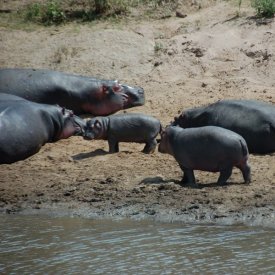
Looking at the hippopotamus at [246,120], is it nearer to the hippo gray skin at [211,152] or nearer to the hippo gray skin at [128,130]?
the hippo gray skin at [128,130]

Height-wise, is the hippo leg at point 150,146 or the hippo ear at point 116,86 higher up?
the hippo ear at point 116,86

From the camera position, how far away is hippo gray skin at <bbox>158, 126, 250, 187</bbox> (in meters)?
8.73

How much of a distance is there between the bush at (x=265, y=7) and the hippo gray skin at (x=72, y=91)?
2262 millimetres


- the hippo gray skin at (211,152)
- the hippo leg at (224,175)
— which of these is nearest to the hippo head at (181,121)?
the hippo gray skin at (211,152)

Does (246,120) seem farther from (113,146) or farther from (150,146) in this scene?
(113,146)

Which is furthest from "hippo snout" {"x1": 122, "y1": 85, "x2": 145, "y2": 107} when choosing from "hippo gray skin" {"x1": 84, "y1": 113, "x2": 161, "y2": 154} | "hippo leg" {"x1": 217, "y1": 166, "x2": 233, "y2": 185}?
"hippo leg" {"x1": 217, "y1": 166, "x2": 233, "y2": 185}

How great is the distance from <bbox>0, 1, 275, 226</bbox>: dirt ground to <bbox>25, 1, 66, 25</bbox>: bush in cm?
26

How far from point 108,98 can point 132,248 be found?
205 inches

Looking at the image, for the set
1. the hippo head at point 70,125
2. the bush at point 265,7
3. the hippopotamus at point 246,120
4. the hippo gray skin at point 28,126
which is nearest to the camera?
the hippopotamus at point 246,120

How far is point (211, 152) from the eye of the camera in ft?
28.9

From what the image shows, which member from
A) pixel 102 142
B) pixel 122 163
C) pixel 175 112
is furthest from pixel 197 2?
pixel 122 163

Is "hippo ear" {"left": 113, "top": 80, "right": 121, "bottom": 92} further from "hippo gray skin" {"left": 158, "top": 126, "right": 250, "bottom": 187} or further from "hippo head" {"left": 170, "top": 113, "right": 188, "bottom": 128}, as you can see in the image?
"hippo gray skin" {"left": 158, "top": 126, "right": 250, "bottom": 187}

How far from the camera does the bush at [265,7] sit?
13.2m

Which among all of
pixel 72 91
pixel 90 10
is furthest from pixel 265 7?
pixel 72 91
